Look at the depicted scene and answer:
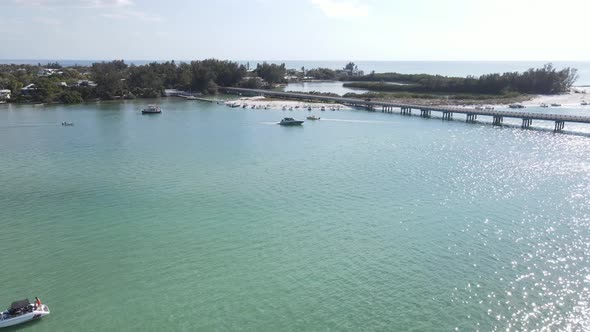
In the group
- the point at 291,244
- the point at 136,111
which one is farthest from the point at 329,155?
the point at 136,111

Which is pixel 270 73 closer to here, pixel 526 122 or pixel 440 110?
pixel 440 110

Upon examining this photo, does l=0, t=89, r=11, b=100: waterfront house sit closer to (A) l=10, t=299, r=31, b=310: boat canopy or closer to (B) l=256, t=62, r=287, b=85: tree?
(B) l=256, t=62, r=287, b=85: tree

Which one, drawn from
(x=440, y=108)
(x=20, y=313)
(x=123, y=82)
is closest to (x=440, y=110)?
(x=440, y=108)

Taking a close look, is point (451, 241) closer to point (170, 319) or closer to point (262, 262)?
point (262, 262)

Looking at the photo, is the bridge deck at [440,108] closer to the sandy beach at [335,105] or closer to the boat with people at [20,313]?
the sandy beach at [335,105]

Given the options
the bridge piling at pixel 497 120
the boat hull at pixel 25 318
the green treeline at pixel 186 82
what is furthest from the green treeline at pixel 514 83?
the boat hull at pixel 25 318

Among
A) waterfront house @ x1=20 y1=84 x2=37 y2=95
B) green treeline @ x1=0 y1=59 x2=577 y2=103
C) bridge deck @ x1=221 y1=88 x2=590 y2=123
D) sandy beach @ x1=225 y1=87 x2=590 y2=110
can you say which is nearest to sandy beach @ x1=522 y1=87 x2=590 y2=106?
sandy beach @ x1=225 y1=87 x2=590 y2=110
